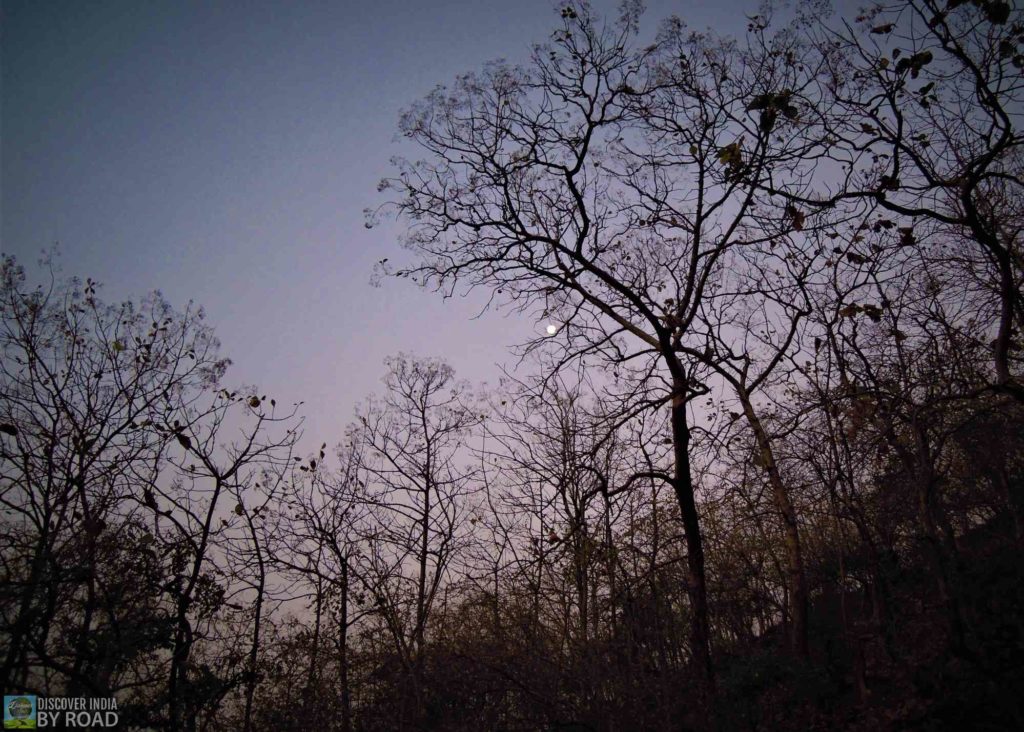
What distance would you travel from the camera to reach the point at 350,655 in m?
13.1

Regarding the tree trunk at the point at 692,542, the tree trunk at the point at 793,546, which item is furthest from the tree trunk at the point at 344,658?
the tree trunk at the point at 793,546

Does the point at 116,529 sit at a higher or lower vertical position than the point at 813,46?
lower

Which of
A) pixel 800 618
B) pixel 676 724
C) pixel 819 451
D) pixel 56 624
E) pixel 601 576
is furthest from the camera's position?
pixel 800 618

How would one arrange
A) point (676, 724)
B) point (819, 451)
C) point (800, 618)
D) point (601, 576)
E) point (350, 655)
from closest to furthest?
1. point (676, 724)
2. point (601, 576)
3. point (819, 451)
4. point (800, 618)
5. point (350, 655)

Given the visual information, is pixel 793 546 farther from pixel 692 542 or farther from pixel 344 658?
pixel 344 658

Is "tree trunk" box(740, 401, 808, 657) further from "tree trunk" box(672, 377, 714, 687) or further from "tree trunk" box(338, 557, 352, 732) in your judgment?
"tree trunk" box(338, 557, 352, 732)

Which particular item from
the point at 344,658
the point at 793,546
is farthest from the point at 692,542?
the point at 344,658

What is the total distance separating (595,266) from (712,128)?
8.64 feet

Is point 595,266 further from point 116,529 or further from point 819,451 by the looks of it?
point 116,529

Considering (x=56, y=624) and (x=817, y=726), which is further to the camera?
(x=817, y=726)

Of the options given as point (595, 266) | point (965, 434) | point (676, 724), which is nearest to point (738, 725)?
point (676, 724)

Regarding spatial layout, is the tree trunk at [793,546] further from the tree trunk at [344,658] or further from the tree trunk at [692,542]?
the tree trunk at [344,658]

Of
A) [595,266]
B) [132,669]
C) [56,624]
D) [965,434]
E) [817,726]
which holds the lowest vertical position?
[817,726]

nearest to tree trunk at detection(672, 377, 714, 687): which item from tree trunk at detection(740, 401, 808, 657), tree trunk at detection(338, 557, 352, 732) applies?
tree trunk at detection(740, 401, 808, 657)
